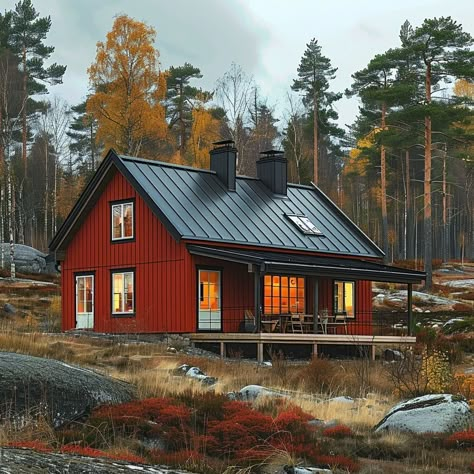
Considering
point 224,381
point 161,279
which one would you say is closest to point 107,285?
point 161,279

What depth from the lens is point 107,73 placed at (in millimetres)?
47406

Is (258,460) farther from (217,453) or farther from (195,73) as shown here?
(195,73)

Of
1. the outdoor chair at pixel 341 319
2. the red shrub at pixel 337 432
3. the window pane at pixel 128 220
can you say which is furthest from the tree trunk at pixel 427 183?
the red shrub at pixel 337 432

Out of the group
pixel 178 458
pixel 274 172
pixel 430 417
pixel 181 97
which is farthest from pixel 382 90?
pixel 178 458

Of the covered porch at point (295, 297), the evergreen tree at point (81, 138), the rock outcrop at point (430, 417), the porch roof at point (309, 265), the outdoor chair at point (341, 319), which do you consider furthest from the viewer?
the evergreen tree at point (81, 138)

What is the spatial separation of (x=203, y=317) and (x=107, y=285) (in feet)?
13.5

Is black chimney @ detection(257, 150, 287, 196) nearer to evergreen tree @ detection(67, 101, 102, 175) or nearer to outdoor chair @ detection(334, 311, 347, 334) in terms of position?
outdoor chair @ detection(334, 311, 347, 334)

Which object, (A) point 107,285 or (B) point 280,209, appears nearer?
(A) point 107,285

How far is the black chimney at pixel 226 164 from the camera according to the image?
3189 cm

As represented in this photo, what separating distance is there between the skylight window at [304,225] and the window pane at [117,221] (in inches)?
246

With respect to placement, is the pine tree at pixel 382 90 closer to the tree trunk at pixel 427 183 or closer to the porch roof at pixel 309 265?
the tree trunk at pixel 427 183

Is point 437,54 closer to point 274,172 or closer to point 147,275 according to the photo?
point 274,172

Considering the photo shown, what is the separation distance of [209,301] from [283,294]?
3.21 metres

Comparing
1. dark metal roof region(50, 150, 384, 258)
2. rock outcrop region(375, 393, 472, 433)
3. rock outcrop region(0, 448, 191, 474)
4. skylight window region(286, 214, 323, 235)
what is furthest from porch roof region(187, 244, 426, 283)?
rock outcrop region(0, 448, 191, 474)
